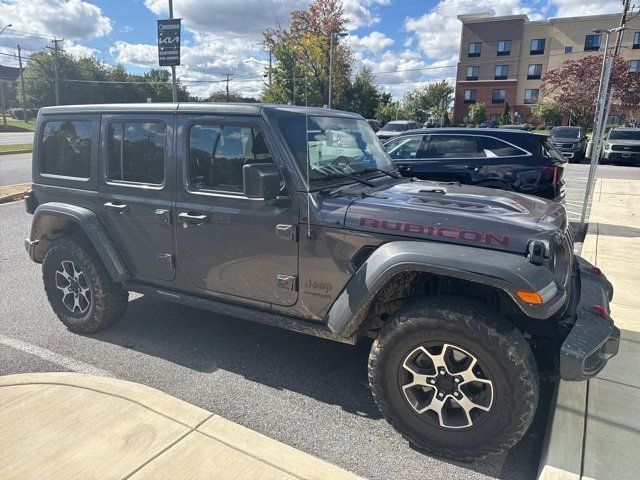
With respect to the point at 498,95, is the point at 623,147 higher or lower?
lower

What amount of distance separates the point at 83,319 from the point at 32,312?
93 cm

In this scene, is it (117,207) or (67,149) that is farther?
(67,149)

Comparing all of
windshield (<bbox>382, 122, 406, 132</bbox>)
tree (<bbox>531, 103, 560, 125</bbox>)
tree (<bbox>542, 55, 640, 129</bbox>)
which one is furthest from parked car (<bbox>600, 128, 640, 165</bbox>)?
tree (<bbox>531, 103, 560, 125</bbox>)

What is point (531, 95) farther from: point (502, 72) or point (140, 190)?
point (140, 190)

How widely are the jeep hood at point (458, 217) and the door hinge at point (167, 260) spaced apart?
152 cm

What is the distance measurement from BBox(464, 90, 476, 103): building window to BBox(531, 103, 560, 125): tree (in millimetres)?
8400

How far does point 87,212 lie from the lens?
13.0ft

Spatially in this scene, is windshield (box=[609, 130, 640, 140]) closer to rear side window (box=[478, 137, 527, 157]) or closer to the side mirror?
rear side window (box=[478, 137, 527, 157])

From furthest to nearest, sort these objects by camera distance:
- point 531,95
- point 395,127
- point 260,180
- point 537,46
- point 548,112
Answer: point 531,95 → point 537,46 → point 548,112 → point 395,127 → point 260,180

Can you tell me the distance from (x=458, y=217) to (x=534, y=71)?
2153 inches

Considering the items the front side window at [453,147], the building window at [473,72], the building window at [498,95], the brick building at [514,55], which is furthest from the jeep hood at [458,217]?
the building window at [473,72]

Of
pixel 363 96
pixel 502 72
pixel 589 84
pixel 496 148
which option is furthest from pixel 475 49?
pixel 496 148

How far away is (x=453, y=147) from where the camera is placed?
8.09 metres

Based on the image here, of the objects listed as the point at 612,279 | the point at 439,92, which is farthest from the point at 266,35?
the point at 612,279
